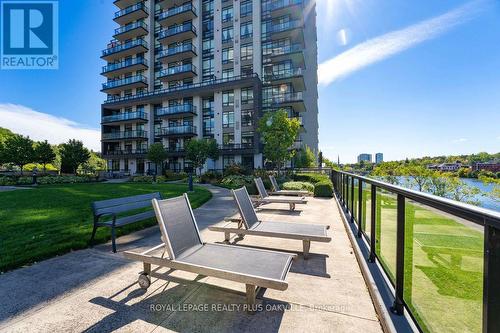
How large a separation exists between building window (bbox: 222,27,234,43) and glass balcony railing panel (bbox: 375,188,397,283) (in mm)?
38878

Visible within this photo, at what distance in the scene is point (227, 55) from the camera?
3634 cm

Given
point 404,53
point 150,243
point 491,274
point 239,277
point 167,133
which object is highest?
point 404,53

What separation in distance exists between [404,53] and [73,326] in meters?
22.2

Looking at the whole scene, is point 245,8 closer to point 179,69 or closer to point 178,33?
point 178,33

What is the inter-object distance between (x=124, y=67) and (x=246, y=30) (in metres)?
24.5

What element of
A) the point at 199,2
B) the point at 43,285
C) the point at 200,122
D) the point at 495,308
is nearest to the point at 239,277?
the point at 495,308

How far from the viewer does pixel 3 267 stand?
12.5 ft

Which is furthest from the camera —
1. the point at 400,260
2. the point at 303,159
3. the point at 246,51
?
the point at 246,51

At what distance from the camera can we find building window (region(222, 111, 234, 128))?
3443cm

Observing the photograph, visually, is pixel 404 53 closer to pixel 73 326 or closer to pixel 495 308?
pixel 495 308

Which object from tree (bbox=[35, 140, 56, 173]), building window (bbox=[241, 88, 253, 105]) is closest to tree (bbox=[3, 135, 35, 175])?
tree (bbox=[35, 140, 56, 173])

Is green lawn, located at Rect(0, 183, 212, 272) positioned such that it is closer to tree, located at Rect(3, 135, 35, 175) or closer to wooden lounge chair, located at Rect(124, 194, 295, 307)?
wooden lounge chair, located at Rect(124, 194, 295, 307)

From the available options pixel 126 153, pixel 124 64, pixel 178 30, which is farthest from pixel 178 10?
pixel 126 153

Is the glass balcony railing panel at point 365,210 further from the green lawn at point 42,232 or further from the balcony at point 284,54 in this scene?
the balcony at point 284,54
